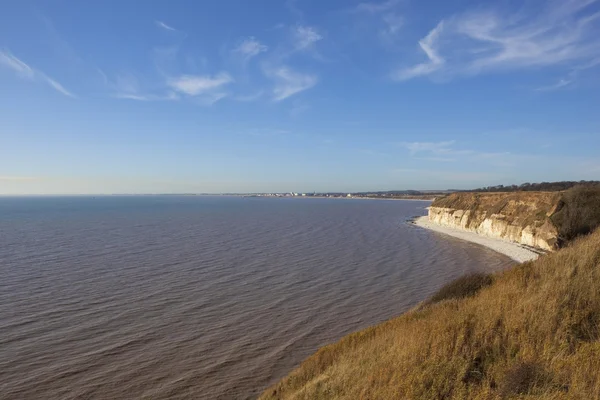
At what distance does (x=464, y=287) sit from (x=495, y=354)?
891 cm

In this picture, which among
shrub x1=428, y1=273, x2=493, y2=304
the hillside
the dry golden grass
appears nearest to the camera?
the dry golden grass

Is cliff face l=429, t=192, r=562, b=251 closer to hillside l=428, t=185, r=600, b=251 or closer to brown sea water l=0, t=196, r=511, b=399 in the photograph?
hillside l=428, t=185, r=600, b=251

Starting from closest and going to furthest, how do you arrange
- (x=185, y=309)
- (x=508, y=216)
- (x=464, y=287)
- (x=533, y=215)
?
(x=464, y=287)
(x=185, y=309)
(x=533, y=215)
(x=508, y=216)

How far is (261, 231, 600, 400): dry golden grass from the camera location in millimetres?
6047

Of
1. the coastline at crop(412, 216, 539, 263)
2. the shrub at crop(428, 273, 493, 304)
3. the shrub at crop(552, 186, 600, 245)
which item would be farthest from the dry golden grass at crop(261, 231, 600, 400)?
the shrub at crop(552, 186, 600, 245)

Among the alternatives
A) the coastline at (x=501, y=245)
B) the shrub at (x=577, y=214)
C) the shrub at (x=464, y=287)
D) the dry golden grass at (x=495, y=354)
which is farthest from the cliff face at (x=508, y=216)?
the dry golden grass at (x=495, y=354)

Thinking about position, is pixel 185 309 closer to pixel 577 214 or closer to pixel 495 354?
pixel 495 354

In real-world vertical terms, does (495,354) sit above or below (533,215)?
below

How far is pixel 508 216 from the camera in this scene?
48594 millimetres

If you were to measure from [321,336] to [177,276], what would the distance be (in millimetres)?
13628

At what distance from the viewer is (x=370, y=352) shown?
9445 millimetres

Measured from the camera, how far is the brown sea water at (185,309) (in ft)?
40.4

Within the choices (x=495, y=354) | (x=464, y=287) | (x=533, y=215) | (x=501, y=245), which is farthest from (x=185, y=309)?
(x=533, y=215)

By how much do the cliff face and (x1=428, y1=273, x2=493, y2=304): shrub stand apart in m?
25.6
